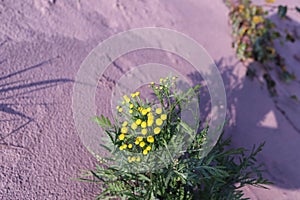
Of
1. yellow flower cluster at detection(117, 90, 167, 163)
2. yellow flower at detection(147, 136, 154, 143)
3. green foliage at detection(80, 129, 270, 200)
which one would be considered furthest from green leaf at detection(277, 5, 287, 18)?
yellow flower at detection(147, 136, 154, 143)

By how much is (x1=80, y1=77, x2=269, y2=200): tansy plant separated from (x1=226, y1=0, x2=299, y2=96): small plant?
1.23 metres

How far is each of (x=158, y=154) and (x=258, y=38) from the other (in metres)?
1.72

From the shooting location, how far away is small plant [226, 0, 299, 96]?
8.10ft

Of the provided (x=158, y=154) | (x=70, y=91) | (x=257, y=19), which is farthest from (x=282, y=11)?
(x=158, y=154)

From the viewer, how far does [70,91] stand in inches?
69.4

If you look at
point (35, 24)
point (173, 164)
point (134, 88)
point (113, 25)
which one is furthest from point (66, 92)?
point (173, 164)

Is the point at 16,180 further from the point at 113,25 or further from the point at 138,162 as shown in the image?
the point at 113,25

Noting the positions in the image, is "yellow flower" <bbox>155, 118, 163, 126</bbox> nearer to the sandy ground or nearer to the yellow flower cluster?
the yellow flower cluster

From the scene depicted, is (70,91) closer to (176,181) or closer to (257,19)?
(176,181)

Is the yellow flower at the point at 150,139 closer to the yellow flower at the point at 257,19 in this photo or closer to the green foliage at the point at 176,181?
the green foliage at the point at 176,181

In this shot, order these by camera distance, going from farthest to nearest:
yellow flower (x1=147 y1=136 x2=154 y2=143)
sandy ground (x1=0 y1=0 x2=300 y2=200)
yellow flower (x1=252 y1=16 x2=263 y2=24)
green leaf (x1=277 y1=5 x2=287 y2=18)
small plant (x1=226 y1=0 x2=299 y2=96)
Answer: green leaf (x1=277 y1=5 x2=287 y2=18)
yellow flower (x1=252 y1=16 x2=263 y2=24)
small plant (x1=226 y1=0 x2=299 y2=96)
sandy ground (x1=0 y1=0 x2=300 y2=200)
yellow flower (x1=147 y1=136 x2=154 y2=143)

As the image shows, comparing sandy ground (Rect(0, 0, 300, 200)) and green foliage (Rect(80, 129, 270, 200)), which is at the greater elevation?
sandy ground (Rect(0, 0, 300, 200))

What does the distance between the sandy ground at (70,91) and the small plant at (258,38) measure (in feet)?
0.25

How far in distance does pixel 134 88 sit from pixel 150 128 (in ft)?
1.90
